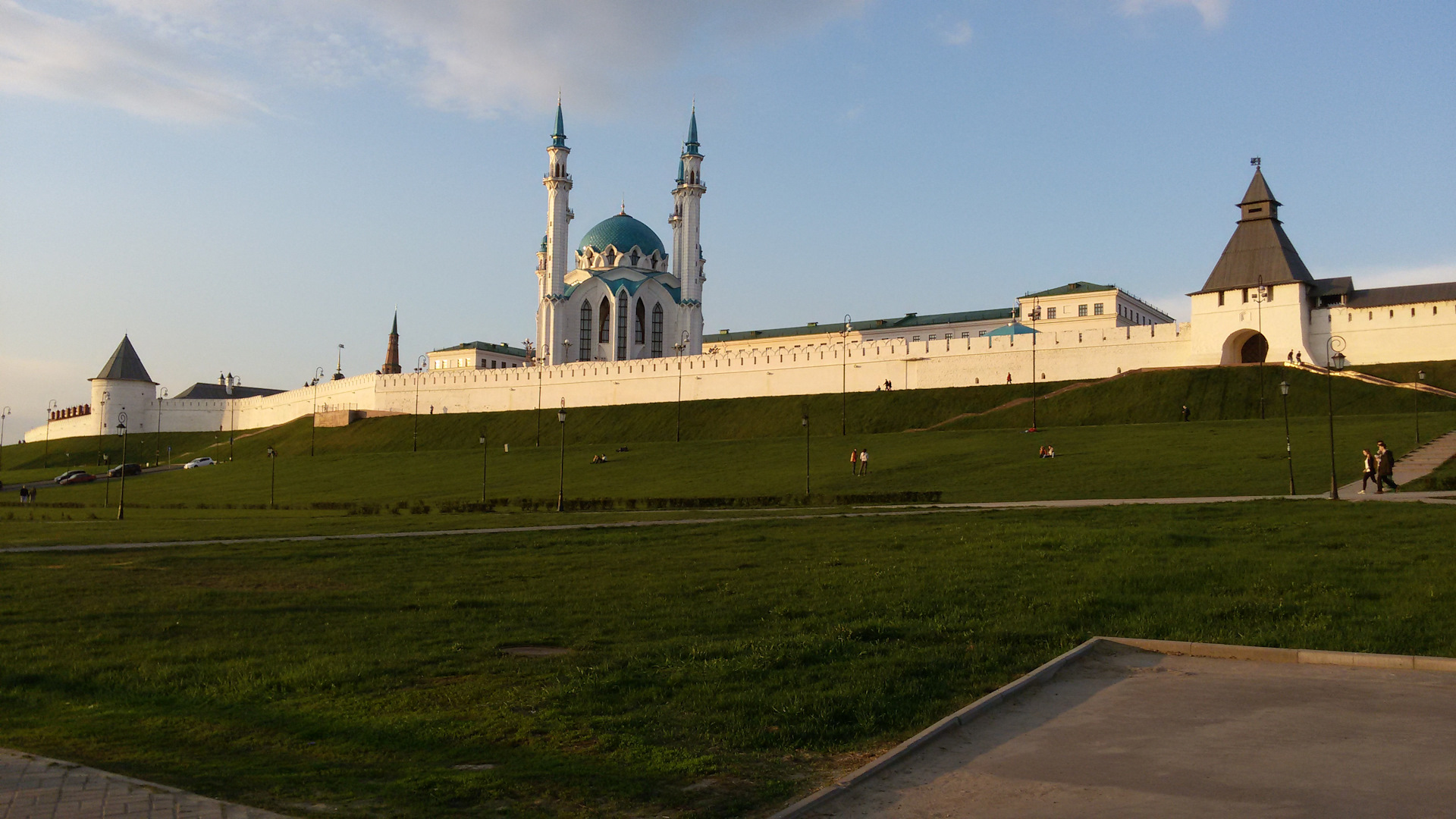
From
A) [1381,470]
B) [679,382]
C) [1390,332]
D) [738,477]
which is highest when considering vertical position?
[1390,332]

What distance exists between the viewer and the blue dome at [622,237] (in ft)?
411

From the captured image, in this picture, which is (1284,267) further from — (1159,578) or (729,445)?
(1159,578)

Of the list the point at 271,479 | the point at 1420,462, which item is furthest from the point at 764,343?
the point at 1420,462

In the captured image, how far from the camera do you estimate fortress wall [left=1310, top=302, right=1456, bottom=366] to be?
65000 millimetres

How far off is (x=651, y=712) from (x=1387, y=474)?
28.5 metres

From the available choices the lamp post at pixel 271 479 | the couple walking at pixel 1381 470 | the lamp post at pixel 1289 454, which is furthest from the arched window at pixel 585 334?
the couple walking at pixel 1381 470

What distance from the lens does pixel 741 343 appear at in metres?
136

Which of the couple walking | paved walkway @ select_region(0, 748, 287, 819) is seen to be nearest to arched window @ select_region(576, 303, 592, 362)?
the couple walking

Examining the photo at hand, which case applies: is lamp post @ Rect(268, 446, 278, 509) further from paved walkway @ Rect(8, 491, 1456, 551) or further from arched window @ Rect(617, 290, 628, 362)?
arched window @ Rect(617, 290, 628, 362)

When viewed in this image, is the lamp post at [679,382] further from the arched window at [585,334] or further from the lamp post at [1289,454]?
the lamp post at [1289,454]

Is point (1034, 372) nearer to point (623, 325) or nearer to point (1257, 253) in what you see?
point (1257, 253)

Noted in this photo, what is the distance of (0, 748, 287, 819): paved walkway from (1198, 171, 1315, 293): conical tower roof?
73129mm

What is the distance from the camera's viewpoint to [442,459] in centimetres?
7119

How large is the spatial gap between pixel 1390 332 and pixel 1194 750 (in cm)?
7044
